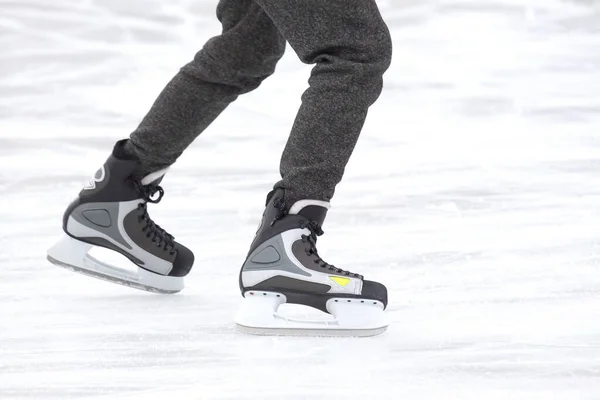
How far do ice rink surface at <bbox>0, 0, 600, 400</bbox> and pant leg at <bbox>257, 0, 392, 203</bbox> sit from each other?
27cm

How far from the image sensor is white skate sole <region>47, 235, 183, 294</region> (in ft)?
5.48

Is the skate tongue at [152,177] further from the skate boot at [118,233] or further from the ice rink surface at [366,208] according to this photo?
the ice rink surface at [366,208]

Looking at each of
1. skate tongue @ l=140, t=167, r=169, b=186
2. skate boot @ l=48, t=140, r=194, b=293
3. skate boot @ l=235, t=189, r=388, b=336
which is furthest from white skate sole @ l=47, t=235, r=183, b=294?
skate boot @ l=235, t=189, r=388, b=336

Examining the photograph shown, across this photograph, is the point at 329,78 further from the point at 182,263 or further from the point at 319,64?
the point at 182,263

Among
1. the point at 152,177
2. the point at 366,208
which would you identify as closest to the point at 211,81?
the point at 152,177

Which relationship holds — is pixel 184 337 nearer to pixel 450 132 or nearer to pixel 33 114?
pixel 450 132

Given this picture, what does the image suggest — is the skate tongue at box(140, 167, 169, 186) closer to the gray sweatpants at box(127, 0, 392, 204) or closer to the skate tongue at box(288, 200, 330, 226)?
the gray sweatpants at box(127, 0, 392, 204)

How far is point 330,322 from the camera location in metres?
1.41

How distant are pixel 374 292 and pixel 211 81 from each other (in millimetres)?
477

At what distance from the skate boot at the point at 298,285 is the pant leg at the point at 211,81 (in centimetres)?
24

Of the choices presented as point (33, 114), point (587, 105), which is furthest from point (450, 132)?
point (33, 114)

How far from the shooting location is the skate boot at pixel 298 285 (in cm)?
140

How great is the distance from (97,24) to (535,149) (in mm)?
2325

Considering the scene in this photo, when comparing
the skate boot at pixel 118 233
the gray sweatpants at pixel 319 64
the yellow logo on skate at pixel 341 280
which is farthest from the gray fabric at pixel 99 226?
the yellow logo on skate at pixel 341 280
